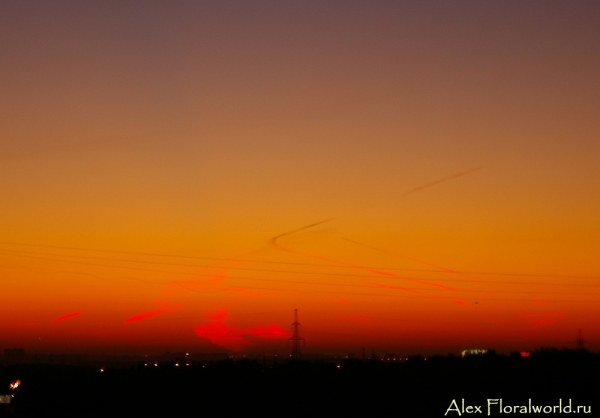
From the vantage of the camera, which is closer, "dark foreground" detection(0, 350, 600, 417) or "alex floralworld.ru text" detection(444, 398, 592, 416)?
"alex floralworld.ru text" detection(444, 398, 592, 416)

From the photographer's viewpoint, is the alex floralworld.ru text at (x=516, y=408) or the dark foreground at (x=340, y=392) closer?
the alex floralworld.ru text at (x=516, y=408)

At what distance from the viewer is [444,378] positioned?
86.0 m

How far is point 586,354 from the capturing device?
103062mm

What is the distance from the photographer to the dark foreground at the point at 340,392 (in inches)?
2655

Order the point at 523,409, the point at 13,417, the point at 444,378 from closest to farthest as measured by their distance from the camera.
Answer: the point at 523,409 < the point at 13,417 < the point at 444,378

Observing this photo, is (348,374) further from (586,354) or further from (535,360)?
(586,354)

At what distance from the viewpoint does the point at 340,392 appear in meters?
79.8

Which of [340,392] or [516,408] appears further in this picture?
[340,392]

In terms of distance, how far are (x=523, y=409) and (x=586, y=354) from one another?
4628 cm

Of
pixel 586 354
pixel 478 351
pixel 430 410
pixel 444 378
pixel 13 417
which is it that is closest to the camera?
pixel 430 410

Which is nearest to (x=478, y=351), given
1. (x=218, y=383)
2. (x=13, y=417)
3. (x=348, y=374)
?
(x=348, y=374)

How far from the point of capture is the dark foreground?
6744cm

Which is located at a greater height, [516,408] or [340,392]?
[340,392]

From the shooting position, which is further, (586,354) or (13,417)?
(586,354)
